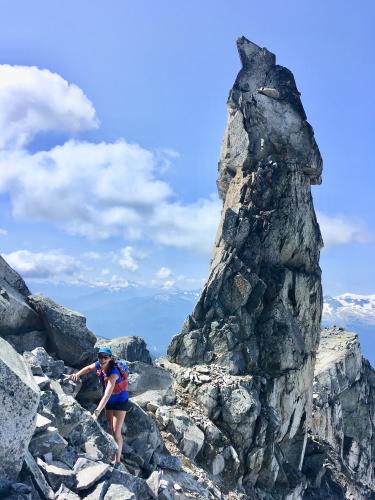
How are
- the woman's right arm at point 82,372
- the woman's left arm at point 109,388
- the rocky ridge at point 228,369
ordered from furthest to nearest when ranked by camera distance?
the woman's right arm at point 82,372 < the woman's left arm at point 109,388 < the rocky ridge at point 228,369

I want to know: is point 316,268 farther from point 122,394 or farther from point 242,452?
point 122,394

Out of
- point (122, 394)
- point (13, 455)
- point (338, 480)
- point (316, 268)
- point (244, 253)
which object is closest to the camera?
point (13, 455)

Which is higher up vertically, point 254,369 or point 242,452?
point 254,369

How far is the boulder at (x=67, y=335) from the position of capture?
2272 centimetres

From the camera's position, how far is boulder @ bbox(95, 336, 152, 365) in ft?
158

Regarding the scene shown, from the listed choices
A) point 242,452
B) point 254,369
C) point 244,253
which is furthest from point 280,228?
point 242,452

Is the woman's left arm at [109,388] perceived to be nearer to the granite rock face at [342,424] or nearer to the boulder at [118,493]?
the boulder at [118,493]

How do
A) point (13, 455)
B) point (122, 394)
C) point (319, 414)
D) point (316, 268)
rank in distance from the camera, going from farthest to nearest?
1. point (319, 414)
2. point (316, 268)
3. point (122, 394)
4. point (13, 455)

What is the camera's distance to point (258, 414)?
3669 centimetres

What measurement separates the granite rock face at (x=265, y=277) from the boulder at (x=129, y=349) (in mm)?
6272

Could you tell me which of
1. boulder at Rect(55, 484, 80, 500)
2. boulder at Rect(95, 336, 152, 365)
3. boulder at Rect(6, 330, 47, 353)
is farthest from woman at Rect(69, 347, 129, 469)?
boulder at Rect(95, 336, 152, 365)

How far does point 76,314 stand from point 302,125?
36864 mm

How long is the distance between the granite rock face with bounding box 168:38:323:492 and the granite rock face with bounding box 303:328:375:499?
15.6 meters

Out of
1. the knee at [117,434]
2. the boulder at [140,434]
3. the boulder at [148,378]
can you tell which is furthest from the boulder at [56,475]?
the boulder at [148,378]
